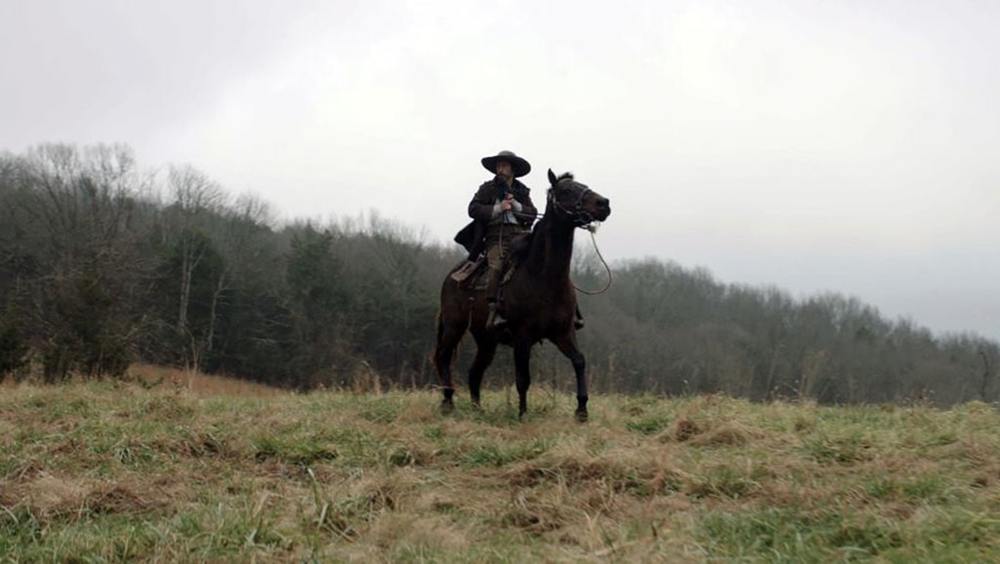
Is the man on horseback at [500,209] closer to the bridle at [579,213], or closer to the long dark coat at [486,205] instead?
the long dark coat at [486,205]

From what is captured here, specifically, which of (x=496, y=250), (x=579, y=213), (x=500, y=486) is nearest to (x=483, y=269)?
(x=496, y=250)

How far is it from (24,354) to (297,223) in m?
44.6

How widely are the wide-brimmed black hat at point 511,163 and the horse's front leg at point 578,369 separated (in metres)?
2.43

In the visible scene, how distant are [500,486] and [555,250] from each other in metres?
3.49

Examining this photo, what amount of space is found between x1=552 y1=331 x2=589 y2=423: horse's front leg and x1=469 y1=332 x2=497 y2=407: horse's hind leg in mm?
1475

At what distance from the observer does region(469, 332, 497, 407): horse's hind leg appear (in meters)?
9.65

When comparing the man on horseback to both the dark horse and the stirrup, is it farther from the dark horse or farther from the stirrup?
the dark horse

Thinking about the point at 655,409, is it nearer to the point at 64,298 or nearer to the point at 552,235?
the point at 552,235

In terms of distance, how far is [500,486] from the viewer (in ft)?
17.4

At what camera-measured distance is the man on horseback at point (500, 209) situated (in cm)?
930

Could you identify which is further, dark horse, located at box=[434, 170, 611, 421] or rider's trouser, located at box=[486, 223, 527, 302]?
rider's trouser, located at box=[486, 223, 527, 302]

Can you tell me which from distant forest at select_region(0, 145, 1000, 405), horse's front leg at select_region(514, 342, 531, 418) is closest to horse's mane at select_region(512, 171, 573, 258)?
horse's front leg at select_region(514, 342, 531, 418)

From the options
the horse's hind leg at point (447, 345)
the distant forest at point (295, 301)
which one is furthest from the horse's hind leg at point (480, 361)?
the distant forest at point (295, 301)

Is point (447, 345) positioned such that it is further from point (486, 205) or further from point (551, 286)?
point (551, 286)
